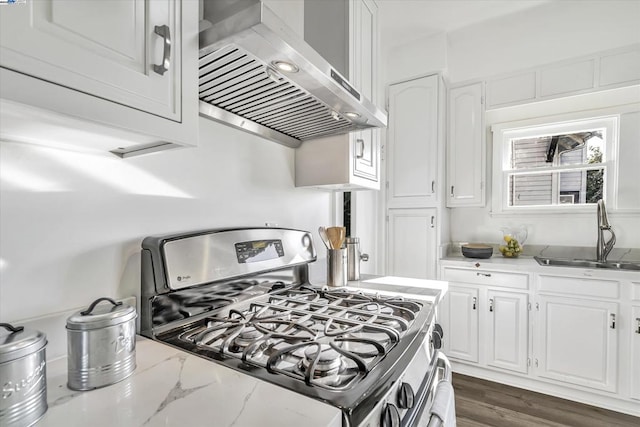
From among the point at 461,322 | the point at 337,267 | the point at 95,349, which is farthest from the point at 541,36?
the point at 95,349

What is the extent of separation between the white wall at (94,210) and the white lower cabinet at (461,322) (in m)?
2.06

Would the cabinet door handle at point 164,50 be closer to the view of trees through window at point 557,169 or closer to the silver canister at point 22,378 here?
the silver canister at point 22,378

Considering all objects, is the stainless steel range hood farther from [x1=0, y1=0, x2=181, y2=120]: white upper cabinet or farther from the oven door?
the oven door

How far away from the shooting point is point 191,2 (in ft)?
2.31

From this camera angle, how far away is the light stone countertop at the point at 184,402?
1.62 feet

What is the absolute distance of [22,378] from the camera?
1.58 feet

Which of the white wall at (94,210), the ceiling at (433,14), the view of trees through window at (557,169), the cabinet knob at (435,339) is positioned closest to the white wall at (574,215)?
the view of trees through window at (557,169)

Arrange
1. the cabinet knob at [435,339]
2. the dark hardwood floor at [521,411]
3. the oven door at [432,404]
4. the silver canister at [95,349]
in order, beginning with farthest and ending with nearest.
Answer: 1. the dark hardwood floor at [521,411]
2. the cabinet knob at [435,339]
3. the oven door at [432,404]
4. the silver canister at [95,349]

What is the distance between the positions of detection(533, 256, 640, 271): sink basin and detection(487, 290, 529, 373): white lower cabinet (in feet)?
1.22

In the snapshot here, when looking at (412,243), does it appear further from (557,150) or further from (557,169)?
(557,150)

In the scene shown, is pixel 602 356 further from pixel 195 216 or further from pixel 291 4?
pixel 291 4

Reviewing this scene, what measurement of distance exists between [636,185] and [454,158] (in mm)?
1334

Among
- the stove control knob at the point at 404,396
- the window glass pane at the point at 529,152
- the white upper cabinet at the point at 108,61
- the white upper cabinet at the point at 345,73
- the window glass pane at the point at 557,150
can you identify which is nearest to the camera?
the white upper cabinet at the point at 108,61

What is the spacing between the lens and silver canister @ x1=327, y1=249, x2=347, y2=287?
153cm
